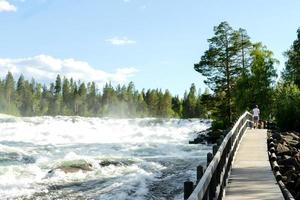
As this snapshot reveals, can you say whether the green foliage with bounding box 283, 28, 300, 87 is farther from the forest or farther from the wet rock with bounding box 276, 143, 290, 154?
the wet rock with bounding box 276, 143, 290, 154

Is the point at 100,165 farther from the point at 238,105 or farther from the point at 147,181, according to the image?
the point at 238,105

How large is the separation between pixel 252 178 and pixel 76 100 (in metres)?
166

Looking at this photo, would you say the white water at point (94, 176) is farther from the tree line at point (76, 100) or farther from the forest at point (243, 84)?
the tree line at point (76, 100)

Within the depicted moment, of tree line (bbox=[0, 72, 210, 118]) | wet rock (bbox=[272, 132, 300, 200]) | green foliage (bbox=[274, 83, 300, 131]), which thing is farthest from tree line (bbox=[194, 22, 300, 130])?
tree line (bbox=[0, 72, 210, 118])

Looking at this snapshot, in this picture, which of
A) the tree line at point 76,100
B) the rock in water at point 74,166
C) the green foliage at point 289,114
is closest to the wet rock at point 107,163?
the rock in water at point 74,166

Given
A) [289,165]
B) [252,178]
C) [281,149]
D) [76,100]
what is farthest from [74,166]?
[76,100]

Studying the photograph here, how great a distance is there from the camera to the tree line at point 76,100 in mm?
164000

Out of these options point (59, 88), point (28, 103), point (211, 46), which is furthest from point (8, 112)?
point (211, 46)

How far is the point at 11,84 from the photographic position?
176m

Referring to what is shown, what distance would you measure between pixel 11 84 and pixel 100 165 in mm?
159556

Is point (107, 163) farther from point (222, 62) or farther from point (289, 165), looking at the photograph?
point (222, 62)

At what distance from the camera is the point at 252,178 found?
1358cm

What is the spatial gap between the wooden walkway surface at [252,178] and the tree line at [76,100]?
13899 cm

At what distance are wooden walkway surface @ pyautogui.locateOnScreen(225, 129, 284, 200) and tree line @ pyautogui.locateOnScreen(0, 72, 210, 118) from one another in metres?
139
